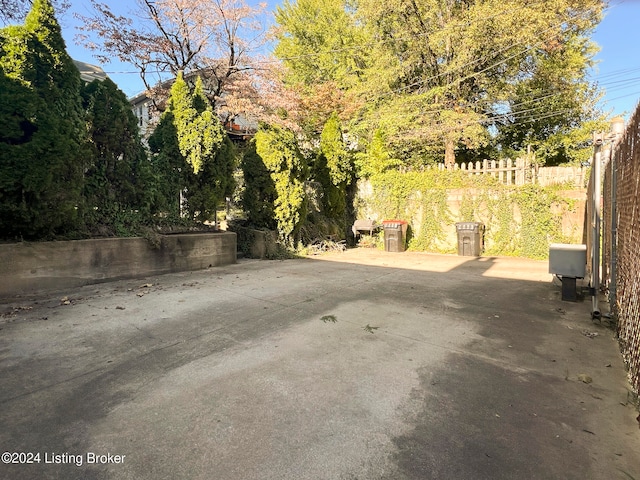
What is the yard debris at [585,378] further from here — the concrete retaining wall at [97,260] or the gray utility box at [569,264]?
the concrete retaining wall at [97,260]

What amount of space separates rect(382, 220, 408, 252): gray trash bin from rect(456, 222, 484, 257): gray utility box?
1.58m

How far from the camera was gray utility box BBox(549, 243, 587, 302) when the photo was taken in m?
4.43

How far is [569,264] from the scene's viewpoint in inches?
178

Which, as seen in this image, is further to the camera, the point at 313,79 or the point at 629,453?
the point at 313,79

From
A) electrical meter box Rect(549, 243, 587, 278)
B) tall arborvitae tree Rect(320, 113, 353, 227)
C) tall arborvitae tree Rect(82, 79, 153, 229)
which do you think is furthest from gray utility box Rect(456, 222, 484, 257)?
tall arborvitae tree Rect(82, 79, 153, 229)

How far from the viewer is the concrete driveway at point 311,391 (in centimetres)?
167

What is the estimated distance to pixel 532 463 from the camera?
5.44ft

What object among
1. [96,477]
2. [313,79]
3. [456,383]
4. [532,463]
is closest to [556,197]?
[456,383]

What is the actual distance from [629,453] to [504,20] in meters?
13.6

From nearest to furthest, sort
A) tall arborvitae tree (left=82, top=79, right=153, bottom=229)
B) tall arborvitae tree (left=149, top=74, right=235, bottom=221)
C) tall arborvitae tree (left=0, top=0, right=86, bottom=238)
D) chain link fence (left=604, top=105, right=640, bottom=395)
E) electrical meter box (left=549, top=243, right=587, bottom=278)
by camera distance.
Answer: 1. chain link fence (left=604, top=105, right=640, bottom=395)
2. electrical meter box (left=549, top=243, right=587, bottom=278)
3. tall arborvitae tree (left=0, top=0, right=86, bottom=238)
4. tall arborvitae tree (left=82, top=79, right=153, bottom=229)
5. tall arborvitae tree (left=149, top=74, right=235, bottom=221)

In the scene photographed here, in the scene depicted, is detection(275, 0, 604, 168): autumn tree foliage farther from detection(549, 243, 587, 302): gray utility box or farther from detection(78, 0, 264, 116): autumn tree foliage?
detection(549, 243, 587, 302): gray utility box

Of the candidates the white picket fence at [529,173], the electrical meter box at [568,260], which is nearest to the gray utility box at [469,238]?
the white picket fence at [529,173]

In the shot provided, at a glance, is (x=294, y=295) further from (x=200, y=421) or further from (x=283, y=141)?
(x=283, y=141)

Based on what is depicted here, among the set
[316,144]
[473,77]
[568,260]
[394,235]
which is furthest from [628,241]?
[473,77]
